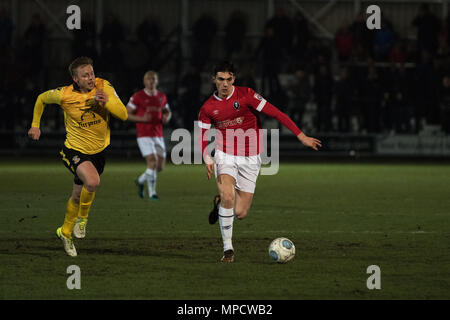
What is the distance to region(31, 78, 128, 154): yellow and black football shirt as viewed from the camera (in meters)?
10.3

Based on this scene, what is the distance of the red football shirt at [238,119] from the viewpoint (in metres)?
10.1

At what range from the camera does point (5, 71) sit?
87.2ft

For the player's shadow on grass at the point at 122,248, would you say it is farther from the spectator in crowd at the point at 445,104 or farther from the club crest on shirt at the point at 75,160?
the spectator in crowd at the point at 445,104

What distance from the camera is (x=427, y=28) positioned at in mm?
27578

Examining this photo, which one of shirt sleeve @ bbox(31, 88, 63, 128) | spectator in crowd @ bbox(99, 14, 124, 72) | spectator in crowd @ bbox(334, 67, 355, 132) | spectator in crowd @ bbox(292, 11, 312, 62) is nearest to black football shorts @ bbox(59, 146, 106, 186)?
shirt sleeve @ bbox(31, 88, 63, 128)

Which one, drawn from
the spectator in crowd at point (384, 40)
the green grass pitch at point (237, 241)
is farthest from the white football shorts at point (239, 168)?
the spectator in crowd at point (384, 40)

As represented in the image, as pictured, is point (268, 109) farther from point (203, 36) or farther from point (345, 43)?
point (203, 36)

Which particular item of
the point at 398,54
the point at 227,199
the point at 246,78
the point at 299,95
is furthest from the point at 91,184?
the point at 398,54

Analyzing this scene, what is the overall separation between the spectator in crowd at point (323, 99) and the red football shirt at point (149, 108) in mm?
10271

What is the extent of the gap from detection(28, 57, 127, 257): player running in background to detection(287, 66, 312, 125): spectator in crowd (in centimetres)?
1621

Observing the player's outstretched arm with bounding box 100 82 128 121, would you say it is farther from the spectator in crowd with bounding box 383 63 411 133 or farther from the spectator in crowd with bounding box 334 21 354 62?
the spectator in crowd with bounding box 334 21 354 62
